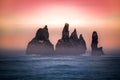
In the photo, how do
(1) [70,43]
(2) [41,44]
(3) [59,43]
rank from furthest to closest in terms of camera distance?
(1) [70,43] → (2) [41,44] → (3) [59,43]

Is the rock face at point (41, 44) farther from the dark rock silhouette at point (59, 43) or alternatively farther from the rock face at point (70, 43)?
the rock face at point (70, 43)

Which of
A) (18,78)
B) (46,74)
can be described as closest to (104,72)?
(46,74)

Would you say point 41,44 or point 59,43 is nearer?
point 59,43

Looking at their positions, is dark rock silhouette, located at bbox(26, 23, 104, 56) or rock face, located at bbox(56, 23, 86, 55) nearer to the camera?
dark rock silhouette, located at bbox(26, 23, 104, 56)

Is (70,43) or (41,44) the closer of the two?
(41,44)

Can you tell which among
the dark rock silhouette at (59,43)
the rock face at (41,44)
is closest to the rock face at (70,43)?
the dark rock silhouette at (59,43)

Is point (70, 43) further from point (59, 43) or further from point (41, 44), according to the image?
point (41, 44)

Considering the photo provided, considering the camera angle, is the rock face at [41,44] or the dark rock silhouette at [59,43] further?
the rock face at [41,44]

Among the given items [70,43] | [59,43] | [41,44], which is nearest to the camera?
[59,43]

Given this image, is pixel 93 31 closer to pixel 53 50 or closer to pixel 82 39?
pixel 82 39

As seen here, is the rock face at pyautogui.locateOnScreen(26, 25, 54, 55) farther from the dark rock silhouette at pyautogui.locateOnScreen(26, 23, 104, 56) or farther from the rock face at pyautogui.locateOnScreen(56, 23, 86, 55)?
the rock face at pyautogui.locateOnScreen(56, 23, 86, 55)

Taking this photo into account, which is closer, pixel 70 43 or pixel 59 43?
pixel 59 43

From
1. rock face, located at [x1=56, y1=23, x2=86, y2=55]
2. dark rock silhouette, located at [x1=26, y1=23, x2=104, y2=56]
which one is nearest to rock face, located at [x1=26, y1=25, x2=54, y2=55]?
dark rock silhouette, located at [x1=26, y1=23, x2=104, y2=56]

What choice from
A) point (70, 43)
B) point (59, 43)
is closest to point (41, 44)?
point (59, 43)
